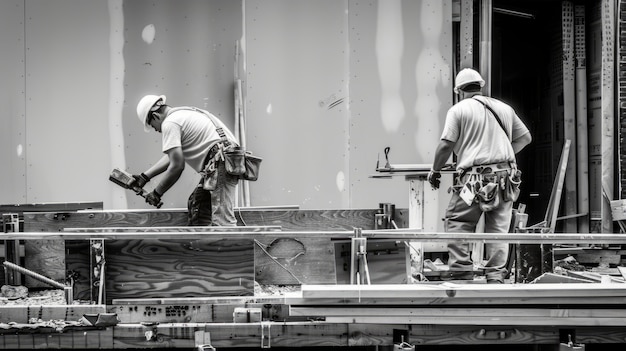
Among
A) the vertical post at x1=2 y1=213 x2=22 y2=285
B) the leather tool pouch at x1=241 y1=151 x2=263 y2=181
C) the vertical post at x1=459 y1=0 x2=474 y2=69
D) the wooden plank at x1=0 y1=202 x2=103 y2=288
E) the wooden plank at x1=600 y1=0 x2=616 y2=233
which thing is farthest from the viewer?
the wooden plank at x1=600 y1=0 x2=616 y2=233

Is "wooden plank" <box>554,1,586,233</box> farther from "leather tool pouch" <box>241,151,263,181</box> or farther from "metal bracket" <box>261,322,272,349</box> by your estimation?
"metal bracket" <box>261,322,272,349</box>

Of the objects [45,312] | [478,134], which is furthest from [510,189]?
[45,312]

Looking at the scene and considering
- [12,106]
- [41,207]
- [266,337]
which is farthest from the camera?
[12,106]

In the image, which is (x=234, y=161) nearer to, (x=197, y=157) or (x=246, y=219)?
(x=197, y=157)

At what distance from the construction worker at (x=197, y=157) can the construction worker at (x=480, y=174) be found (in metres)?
1.89

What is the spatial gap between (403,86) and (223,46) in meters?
2.29

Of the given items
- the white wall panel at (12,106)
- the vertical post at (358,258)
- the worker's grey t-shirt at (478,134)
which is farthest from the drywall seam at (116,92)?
the vertical post at (358,258)

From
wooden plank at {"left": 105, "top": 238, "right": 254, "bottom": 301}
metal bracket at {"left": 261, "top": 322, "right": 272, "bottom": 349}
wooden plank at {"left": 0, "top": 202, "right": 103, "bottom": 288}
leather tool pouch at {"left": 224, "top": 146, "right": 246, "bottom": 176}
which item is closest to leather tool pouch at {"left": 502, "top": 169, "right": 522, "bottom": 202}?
leather tool pouch at {"left": 224, "top": 146, "right": 246, "bottom": 176}

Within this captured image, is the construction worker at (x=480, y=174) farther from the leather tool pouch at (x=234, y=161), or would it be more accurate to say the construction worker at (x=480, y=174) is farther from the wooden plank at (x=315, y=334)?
the wooden plank at (x=315, y=334)

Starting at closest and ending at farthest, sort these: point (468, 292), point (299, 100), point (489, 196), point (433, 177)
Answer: point (468, 292)
point (489, 196)
point (433, 177)
point (299, 100)

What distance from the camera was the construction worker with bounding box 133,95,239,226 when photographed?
5.70 m

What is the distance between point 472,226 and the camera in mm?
5898

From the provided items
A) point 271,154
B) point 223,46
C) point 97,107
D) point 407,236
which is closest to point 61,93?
point 97,107

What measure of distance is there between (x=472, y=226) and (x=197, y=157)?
2.55 m
